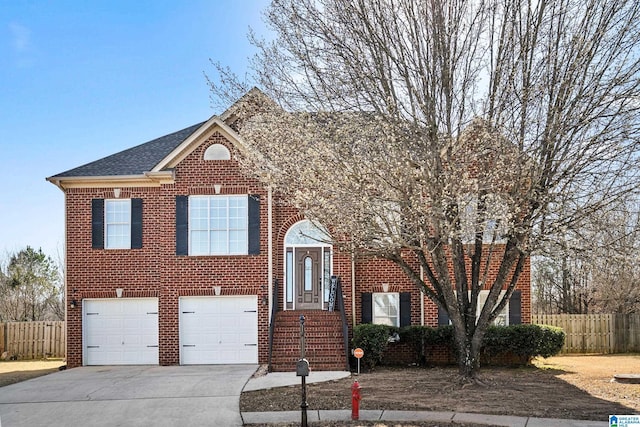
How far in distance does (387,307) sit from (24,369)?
438 inches

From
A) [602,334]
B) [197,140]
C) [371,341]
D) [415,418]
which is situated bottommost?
[602,334]

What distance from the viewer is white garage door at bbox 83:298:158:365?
19.1 m

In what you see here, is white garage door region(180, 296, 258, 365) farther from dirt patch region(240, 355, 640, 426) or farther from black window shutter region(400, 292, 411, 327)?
black window shutter region(400, 292, 411, 327)

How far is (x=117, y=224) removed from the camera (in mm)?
19438

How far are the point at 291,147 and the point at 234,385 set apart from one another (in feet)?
17.4

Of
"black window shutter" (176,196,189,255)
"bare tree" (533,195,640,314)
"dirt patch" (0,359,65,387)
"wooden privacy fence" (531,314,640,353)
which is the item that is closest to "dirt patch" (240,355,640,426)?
"bare tree" (533,195,640,314)

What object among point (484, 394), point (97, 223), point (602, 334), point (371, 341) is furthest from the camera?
point (602, 334)

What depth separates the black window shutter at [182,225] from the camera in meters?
18.5

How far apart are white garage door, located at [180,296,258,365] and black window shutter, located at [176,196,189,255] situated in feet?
4.73

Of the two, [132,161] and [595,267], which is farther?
[132,161]


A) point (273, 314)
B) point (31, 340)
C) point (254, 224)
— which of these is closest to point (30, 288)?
point (31, 340)

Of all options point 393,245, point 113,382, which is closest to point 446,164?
point 393,245

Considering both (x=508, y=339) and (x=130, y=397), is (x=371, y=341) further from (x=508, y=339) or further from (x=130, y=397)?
(x=130, y=397)

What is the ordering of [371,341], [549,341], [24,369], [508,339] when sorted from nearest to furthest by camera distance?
1. [371,341]
2. [508,339]
3. [549,341]
4. [24,369]
